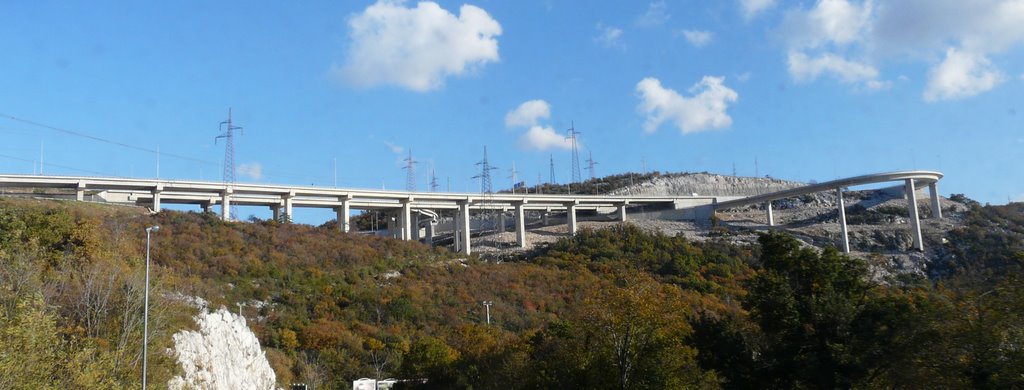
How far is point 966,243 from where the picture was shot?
8156 cm

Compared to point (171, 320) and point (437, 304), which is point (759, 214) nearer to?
point (437, 304)

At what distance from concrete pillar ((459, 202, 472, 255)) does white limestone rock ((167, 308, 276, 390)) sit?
47.3 metres

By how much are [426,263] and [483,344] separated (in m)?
30.2

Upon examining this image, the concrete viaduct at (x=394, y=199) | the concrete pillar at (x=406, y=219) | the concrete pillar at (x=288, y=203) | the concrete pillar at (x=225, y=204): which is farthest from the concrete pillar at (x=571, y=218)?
the concrete pillar at (x=225, y=204)

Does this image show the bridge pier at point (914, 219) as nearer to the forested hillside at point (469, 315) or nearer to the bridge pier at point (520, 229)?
the forested hillside at point (469, 315)

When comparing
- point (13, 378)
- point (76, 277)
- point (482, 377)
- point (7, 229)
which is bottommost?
point (482, 377)

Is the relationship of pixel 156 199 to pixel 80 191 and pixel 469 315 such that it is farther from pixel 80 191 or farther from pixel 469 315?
pixel 469 315

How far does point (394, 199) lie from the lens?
89.5 m

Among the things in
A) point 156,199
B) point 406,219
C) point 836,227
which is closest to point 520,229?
point 406,219

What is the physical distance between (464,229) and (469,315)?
2990 cm

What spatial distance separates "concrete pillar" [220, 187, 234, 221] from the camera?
253 feet

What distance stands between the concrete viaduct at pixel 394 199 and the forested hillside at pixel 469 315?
603 centimetres

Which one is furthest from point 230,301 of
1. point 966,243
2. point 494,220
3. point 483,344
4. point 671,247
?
point 966,243

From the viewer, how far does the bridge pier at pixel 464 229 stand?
86887 mm
